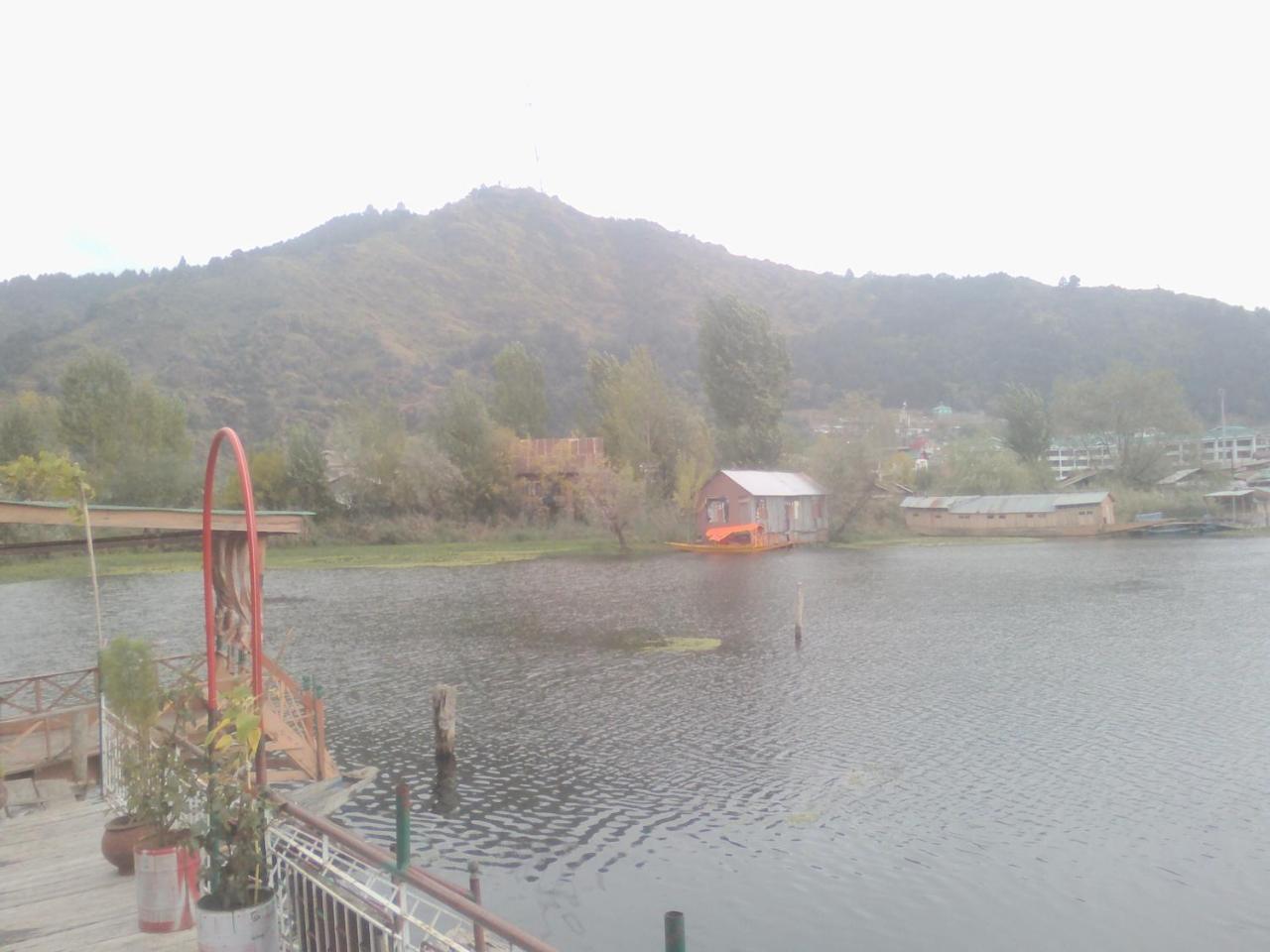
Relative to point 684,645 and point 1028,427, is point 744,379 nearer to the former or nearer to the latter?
point 1028,427

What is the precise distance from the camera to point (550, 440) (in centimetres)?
7706

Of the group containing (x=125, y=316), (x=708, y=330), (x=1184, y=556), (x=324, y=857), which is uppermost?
(x=125, y=316)

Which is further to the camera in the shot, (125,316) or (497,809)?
(125,316)

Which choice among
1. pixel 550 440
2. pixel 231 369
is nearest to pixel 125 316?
pixel 231 369

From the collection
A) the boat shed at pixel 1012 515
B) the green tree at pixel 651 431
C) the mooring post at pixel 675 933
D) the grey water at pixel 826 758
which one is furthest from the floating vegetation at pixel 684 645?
the boat shed at pixel 1012 515

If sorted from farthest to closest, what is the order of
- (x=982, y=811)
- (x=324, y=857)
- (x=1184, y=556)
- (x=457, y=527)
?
1. (x=457, y=527)
2. (x=1184, y=556)
3. (x=982, y=811)
4. (x=324, y=857)

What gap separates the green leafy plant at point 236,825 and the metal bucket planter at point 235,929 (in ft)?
0.23

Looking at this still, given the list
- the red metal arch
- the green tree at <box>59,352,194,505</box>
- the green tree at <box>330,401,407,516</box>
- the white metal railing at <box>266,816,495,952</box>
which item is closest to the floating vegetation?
the red metal arch

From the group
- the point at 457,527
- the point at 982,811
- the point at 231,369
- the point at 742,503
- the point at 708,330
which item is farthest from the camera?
the point at 231,369

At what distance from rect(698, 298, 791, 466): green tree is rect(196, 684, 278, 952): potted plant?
72832mm

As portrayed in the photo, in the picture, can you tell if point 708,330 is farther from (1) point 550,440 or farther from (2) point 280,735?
(2) point 280,735

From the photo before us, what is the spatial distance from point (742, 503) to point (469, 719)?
152 ft

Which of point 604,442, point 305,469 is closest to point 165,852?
point 305,469

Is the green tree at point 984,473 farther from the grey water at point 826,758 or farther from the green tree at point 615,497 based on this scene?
the grey water at point 826,758
